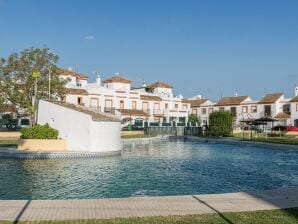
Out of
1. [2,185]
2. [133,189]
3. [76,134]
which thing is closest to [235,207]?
[133,189]

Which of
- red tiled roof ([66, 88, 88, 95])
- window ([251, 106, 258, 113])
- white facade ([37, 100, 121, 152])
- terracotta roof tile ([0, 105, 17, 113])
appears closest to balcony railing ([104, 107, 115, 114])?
red tiled roof ([66, 88, 88, 95])

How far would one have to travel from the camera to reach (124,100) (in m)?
58.3

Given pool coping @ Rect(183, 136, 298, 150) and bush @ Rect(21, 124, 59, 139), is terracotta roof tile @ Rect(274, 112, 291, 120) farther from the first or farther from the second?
bush @ Rect(21, 124, 59, 139)

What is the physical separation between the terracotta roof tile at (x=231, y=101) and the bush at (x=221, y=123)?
96.2 ft

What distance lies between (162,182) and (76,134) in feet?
34.9

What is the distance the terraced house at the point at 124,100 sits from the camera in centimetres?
5366

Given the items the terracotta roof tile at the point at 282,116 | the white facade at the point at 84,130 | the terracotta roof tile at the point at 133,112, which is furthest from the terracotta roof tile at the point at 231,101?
the white facade at the point at 84,130

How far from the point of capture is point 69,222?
6.85 meters

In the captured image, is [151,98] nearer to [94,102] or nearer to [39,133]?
[94,102]

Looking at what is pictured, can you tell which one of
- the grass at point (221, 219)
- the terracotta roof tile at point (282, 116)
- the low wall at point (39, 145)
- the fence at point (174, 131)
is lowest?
the grass at point (221, 219)

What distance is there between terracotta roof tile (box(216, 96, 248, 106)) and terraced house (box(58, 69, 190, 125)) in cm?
747

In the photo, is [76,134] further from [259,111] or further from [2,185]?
[259,111]

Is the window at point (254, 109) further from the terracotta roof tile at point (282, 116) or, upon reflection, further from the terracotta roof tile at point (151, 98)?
the terracotta roof tile at point (151, 98)

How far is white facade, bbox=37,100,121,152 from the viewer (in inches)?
878
